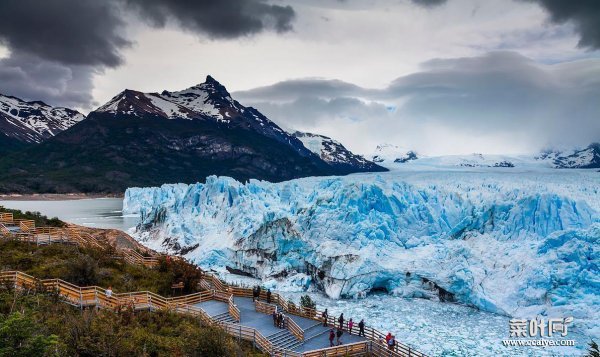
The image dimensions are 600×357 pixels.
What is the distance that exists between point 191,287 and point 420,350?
994 centimetres

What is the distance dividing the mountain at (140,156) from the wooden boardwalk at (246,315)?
108332 mm

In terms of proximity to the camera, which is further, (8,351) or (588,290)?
(588,290)

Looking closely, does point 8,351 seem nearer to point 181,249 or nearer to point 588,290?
point 588,290

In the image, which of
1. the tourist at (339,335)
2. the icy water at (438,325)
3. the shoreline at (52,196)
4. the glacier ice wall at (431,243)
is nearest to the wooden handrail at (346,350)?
the tourist at (339,335)

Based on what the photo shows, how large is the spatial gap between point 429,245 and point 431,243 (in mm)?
587

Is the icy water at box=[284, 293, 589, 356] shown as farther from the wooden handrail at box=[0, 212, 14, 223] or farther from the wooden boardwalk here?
the wooden handrail at box=[0, 212, 14, 223]

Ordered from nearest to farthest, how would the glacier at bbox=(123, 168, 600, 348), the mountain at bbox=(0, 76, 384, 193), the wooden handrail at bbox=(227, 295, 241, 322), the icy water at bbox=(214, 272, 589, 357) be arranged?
the wooden handrail at bbox=(227, 295, 241, 322) < the icy water at bbox=(214, 272, 589, 357) < the glacier at bbox=(123, 168, 600, 348) < the mountain at bbox=(0, 76, 384, 193)

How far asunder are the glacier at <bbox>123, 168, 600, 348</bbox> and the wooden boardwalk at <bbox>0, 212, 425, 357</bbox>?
23.9 feet

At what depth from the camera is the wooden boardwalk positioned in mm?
15008

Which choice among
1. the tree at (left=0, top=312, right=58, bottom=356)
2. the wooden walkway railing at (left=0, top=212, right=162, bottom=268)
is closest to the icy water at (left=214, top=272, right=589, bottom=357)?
the wooden walkway railing at (left=0, top=212, right=162, bottom=268)

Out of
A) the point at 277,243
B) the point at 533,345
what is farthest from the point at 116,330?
the point at 277,243

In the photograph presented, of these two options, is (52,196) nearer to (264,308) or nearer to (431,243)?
(431,243)

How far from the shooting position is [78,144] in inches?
6220

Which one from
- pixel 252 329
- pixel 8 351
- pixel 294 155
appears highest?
pixel 294 155
